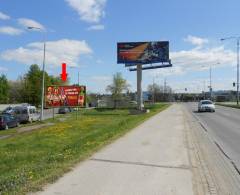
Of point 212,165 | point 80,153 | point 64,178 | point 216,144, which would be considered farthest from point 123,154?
point 216,144

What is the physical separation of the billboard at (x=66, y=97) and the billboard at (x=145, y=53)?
20.4 m

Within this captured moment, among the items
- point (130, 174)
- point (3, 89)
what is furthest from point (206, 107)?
point (3, 89)

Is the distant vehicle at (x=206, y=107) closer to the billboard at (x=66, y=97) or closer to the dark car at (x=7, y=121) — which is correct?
the billboard at (x=66, y=97)

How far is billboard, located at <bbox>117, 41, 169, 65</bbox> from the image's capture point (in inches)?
2571

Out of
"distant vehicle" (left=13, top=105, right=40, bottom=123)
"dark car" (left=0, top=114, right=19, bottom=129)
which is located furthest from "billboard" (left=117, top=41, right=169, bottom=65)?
"dark car" (left=0, top=114, right=19, bottom=129)

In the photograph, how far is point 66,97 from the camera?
1829 inches

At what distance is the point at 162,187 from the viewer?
27.4ft

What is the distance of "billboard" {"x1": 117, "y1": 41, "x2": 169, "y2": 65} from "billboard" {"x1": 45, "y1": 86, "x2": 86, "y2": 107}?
20.4m

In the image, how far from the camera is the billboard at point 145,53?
65.3 m

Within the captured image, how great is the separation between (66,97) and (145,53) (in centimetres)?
2202

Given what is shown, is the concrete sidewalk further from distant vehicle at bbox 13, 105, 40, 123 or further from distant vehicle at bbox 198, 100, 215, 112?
distant vehicle at bbox 198, 100, 215, 112

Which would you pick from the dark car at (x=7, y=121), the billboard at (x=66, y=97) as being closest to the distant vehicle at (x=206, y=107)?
the billboard at (x=66, y=97)

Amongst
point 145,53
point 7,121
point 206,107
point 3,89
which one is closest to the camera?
point 7,121

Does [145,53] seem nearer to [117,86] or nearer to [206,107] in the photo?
[206,107]
